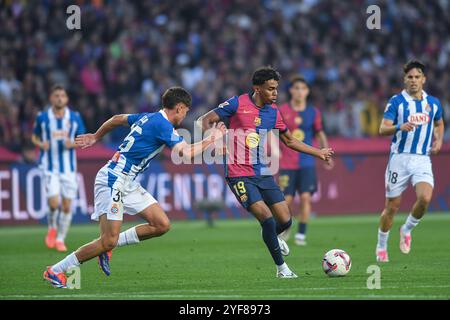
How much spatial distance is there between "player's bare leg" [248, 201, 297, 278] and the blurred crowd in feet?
37.0

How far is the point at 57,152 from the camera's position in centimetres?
1666

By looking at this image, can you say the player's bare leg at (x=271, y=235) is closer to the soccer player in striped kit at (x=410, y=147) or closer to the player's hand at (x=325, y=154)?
the player's hand at (x=325, y=154)

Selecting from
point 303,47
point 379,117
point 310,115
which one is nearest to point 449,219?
point 379,117

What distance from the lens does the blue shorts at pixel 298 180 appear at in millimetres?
16766

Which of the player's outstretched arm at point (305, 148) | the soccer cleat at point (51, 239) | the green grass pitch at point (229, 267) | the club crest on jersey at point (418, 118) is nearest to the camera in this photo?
the green grass pitch at point (229, 267)

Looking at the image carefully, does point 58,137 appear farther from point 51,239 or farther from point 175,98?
point 175,98

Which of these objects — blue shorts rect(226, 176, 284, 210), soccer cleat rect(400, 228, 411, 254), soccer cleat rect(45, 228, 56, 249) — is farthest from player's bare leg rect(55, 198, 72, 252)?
soccer cleat rect(400, 228, 411, 254)

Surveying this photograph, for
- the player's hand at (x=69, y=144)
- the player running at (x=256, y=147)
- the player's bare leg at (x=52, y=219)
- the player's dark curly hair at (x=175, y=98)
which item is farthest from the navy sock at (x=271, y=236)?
the player's bare leg at (x=52, y=219)

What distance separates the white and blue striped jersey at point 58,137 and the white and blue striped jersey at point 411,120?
5821 mm

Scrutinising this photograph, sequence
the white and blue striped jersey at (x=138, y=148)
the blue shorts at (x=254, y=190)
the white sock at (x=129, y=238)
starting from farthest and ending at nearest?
1. the blue shorts at (x=254, y=190)
2. the white sock at (x=129, y=238)
3. the white and blue striped jersey at (x=138, y=148)
